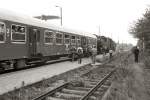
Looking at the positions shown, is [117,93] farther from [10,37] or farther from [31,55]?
[31,55]

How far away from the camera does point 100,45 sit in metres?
37.8

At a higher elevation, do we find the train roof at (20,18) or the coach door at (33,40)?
the train roof at (20,18)

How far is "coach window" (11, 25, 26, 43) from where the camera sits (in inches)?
483

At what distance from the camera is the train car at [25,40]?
1167cm

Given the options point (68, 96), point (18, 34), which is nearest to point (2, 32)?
point (18, 34)

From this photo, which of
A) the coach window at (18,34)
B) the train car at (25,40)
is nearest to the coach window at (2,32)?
the train car at (25,40)

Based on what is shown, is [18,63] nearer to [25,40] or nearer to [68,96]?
[25,40]

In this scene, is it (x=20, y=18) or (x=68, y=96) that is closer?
(x=68, y=96)

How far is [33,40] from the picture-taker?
1453 cm

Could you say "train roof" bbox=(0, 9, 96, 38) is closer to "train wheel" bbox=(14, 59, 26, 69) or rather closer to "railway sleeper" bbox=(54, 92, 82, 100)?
"train wheel" bbox=(14, 59, 26, 69)

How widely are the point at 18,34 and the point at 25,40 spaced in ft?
2.68

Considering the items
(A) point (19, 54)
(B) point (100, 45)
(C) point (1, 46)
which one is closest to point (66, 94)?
(C) point (1, 46)

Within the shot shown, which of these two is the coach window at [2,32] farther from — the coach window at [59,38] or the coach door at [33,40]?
the coach window at [59,38]

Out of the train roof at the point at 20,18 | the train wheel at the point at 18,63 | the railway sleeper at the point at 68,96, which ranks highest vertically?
the train roof at the point at 20,18
